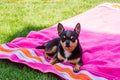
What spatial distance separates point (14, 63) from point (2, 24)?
221cm

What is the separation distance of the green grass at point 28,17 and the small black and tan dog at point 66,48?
1.25 feet

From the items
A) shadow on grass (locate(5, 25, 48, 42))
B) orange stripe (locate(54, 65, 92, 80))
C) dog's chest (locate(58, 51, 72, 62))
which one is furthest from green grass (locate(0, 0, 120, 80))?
dog's chest (locate(58, 51, 72, 62))

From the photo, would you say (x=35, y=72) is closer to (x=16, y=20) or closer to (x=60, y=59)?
(x=60, y=59)

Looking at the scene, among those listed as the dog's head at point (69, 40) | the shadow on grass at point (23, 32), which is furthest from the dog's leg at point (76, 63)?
the shadow on grass at point (23, 32)

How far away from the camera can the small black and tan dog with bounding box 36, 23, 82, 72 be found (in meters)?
4.87

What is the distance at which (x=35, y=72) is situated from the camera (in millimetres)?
4992

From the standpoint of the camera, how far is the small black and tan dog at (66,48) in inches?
192

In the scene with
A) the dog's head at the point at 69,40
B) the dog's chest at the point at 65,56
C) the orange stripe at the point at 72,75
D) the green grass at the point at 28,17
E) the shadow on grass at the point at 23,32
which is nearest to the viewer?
the orange stripe at the point at 72,75

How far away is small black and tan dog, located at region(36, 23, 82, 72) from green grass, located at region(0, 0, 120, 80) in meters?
0.38

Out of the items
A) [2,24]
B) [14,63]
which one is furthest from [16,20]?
[14,63]

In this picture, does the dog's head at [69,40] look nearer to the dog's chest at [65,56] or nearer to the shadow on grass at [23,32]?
the dog's chest at [65,56]

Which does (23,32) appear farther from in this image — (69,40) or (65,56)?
(69,40)

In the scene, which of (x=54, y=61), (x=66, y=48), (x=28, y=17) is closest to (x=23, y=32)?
(x=28, y=17)

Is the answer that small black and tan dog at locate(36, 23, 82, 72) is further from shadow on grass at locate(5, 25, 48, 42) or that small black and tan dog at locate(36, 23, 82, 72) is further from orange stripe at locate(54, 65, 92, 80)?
shadow on grass at locate(5, 25, 48, 42)
